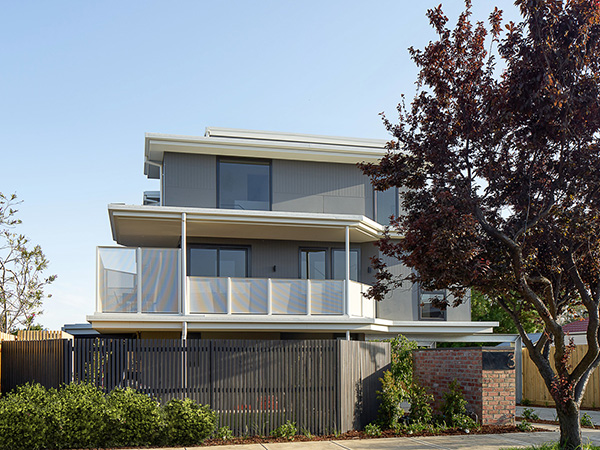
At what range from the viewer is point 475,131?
10867 mm

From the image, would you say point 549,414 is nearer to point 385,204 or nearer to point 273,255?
point 385,204

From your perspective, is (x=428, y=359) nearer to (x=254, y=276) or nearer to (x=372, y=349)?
(x=372, y=349)

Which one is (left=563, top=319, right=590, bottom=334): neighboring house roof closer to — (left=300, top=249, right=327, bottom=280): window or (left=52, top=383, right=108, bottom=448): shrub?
(left=300, top=249, right=327, bottom=280): window

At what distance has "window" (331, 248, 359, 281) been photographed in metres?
22.6

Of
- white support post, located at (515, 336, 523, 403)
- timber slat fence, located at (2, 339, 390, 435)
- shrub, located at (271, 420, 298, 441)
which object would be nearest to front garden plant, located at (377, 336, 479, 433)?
timber slat fence, located at (2, 339, 390, 435)

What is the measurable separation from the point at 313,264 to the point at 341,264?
1.03 meters

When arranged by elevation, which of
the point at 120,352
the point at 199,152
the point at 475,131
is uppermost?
the point at 199,152

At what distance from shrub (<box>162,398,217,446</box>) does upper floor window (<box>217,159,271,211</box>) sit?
31.2ft

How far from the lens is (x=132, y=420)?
11.7 meters

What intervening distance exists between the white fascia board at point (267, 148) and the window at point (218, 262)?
10.4 feet

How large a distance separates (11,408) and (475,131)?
9.25 m

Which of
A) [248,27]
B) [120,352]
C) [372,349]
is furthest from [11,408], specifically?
[248,27]

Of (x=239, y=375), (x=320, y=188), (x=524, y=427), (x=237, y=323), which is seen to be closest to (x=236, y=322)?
(x=237, y=323)

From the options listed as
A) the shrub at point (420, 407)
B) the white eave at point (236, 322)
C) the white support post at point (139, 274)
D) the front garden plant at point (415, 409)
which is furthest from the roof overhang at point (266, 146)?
the shrub at point (420, 407)
